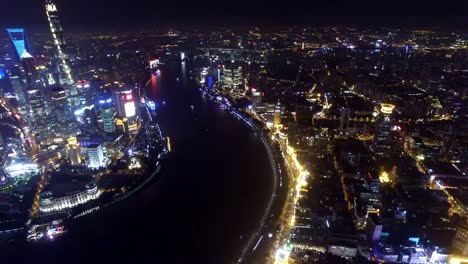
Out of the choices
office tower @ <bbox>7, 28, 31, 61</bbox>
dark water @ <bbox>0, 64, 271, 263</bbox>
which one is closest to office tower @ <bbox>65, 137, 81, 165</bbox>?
dark water @ <bbox>0, 64, 271, 263</bbox>

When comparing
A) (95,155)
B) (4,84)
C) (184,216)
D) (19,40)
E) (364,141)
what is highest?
(19,40)

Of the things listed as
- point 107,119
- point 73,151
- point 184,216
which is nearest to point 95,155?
point 73,151

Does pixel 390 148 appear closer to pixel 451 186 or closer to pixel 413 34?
pixel 451 186

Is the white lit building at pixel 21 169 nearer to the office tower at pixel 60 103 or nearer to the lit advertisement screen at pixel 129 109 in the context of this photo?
the office tower at pixel 60 103

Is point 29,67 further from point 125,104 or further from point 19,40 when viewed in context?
point 125,104

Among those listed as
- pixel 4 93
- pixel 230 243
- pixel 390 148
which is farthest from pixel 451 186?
pixel 4 93

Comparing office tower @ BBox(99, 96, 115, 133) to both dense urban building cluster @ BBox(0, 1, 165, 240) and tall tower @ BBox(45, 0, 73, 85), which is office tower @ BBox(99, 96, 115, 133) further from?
tall tower @ BBox(45, 0, 73, 85)

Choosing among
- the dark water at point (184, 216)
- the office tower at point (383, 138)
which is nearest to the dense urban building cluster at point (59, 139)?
the dark water at point (184, 216)
